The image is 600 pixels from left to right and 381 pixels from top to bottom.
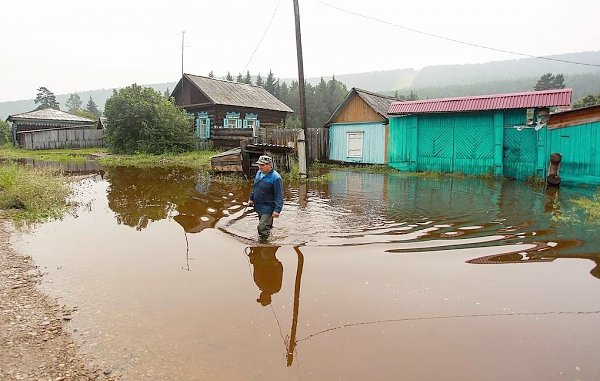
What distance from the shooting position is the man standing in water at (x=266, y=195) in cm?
698

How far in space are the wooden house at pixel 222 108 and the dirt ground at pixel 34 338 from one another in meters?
21.6

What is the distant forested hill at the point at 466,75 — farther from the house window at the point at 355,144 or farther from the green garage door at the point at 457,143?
the green garage door at the point at 457,143

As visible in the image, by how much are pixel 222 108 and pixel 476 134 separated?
17.8m

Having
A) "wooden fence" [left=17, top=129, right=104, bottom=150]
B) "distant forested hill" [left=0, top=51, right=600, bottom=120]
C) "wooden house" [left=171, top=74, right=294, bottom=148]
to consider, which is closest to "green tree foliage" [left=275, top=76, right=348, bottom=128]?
"wooden house" [left=171, top=74, right=294, bottom=148]

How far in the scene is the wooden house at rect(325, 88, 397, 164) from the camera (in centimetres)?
2105

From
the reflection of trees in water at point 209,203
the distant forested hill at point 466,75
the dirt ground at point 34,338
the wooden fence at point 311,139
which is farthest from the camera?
the distant forested hill at point 466,75

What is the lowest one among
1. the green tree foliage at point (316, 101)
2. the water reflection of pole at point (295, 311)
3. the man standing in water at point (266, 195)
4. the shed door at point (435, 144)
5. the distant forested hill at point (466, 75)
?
the water reflection of pole at point (295, 311)

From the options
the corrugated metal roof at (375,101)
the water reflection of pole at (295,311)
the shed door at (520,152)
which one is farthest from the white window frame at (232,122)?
the water reflection of pole at (295,311)

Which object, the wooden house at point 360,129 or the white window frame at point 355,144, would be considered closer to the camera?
the wooden house at point 360,129

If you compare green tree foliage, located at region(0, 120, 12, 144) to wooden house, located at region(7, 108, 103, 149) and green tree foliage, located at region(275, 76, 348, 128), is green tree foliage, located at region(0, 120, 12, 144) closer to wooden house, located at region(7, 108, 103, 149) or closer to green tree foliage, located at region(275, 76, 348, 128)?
wooden house, located at region(7, 108, 103, 149)

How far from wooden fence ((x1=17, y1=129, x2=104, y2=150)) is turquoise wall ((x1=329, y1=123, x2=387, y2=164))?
22.9m

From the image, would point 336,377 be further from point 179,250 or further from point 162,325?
point 179,250

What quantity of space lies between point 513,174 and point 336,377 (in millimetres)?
15798

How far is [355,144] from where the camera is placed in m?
22.1
